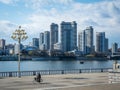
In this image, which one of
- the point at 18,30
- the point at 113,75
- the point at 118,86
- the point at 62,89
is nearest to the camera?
the point at 62,89

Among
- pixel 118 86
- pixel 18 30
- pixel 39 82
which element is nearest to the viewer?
pixel 118 86

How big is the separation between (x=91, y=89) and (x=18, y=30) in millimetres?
25758

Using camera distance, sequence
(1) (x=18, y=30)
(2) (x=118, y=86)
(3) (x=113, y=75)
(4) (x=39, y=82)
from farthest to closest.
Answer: (1) (x=18, y=30)
(4) (x=39, y=82)
(3) (x=113, y=75)
(2) (x=118, y=86)

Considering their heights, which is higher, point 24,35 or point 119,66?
point 24,35

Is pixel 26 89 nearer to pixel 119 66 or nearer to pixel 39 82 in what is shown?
pixel 39 82

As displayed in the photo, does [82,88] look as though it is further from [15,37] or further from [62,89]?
[15,37]

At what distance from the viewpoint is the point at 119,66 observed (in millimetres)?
40594

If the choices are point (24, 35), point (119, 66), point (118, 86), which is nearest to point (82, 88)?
point (118, 86)

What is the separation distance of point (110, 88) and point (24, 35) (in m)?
25.5

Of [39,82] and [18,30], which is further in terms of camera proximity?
[18,30]

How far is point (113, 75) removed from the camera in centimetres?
3922

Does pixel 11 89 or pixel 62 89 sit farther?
pixel 11 89

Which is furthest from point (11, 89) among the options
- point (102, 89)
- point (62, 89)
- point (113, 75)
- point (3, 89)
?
point (113, 75)

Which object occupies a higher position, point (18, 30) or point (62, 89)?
point (18, 30)
